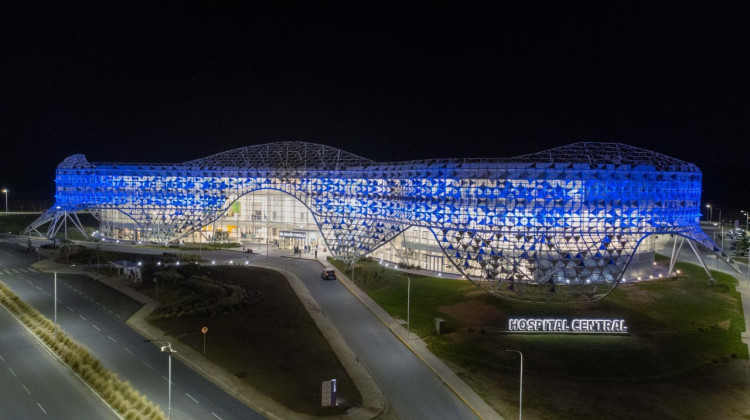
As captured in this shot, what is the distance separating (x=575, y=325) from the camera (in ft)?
139

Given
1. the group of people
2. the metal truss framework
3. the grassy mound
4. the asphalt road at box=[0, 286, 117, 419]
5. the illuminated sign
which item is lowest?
the asphalt road at box=[0, 286, 117, 419]

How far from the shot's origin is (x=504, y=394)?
30.2m

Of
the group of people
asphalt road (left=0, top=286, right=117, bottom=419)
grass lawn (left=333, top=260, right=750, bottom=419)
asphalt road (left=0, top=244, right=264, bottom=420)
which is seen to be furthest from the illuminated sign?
the group of people

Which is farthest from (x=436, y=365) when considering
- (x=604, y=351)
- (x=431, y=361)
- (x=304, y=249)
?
(x=304, y=249)

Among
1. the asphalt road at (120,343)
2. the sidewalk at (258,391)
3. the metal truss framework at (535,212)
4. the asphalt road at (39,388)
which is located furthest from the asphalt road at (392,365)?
the asphalt road at (39,388)

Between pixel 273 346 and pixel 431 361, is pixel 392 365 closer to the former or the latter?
pixel 431 361

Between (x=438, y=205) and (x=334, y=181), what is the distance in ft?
74.1

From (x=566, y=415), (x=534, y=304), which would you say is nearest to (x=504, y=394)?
(x=566, y=415)

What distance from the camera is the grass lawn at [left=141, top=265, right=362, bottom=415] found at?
98.8ft

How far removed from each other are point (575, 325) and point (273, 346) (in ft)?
76.9

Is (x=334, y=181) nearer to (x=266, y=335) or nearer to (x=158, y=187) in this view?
(x=158, y=187)

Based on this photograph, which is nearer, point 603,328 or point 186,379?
point 186,379

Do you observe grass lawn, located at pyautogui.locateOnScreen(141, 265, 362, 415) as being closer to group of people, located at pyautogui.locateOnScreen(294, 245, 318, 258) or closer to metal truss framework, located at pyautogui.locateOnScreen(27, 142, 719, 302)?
metal truss framework, located at pyautogui.locateOnScreen(27, 142, 719, 302)

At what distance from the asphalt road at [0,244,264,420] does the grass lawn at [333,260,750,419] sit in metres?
15.1
